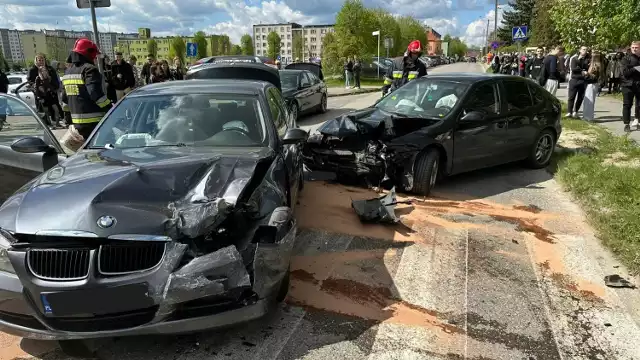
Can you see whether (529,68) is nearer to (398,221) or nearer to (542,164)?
(542,164)

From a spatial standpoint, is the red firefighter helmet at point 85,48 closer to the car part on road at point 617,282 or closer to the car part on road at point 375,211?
the car part on road at point 375,211

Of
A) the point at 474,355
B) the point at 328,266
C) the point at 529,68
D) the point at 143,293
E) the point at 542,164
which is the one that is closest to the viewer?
the point at 143,293

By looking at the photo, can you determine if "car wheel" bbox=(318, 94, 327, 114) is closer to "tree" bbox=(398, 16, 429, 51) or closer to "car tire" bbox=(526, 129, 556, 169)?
"car tire" bbox=(526, 129, 556, 169)

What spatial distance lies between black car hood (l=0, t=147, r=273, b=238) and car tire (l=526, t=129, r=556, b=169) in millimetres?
5824

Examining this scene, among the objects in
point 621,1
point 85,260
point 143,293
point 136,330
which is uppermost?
point 621,1

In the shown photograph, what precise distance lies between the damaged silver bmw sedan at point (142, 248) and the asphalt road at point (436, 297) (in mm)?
387

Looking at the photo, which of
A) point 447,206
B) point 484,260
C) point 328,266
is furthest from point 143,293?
point 447,206

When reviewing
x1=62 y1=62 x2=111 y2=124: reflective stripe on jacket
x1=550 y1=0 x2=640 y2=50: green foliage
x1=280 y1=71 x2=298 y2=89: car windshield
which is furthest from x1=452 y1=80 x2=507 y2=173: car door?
x1=550 y1=0 x2=640 y2=50: green foliage

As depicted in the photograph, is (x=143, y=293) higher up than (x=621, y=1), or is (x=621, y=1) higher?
(x=621, y=1)

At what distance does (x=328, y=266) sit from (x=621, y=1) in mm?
16638

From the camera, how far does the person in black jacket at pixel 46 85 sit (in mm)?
12227

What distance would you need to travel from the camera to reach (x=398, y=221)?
17.7 feet

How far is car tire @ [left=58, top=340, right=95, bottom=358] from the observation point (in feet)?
9.44

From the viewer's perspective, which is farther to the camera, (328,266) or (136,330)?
(328,266)
